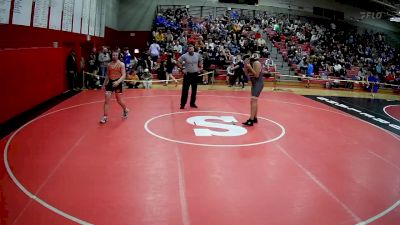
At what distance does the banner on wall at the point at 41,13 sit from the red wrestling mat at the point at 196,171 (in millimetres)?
2786

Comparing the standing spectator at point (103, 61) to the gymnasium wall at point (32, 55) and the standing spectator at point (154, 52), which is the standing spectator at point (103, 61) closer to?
the gymnasium wall at point (32, 55)

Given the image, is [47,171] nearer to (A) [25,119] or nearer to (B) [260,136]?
(A) [25,119]

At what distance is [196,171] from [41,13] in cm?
753

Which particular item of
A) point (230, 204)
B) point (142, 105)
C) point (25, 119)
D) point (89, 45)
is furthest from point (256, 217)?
point (89, 45)

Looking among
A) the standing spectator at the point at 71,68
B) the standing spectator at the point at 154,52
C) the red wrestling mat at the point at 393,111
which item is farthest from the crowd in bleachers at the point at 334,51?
the standing spectator at the point at 71,68

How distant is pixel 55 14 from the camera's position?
11078mm

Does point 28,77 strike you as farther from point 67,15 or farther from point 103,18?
point 103,18

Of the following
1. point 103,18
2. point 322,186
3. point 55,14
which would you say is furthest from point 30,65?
point 103,18

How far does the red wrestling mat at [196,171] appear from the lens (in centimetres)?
386

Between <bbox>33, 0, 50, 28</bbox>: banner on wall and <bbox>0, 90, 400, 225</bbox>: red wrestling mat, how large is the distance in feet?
9.14

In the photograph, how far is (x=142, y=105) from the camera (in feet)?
33.3

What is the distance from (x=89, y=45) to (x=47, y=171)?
11499 mm

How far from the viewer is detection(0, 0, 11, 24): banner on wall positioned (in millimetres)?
7598

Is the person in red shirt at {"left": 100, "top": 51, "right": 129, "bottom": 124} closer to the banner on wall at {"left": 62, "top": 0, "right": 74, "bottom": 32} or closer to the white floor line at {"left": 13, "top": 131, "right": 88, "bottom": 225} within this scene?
the white floor line at {"left": 13, "top": 131, "right": 88, "bottom": 225}
